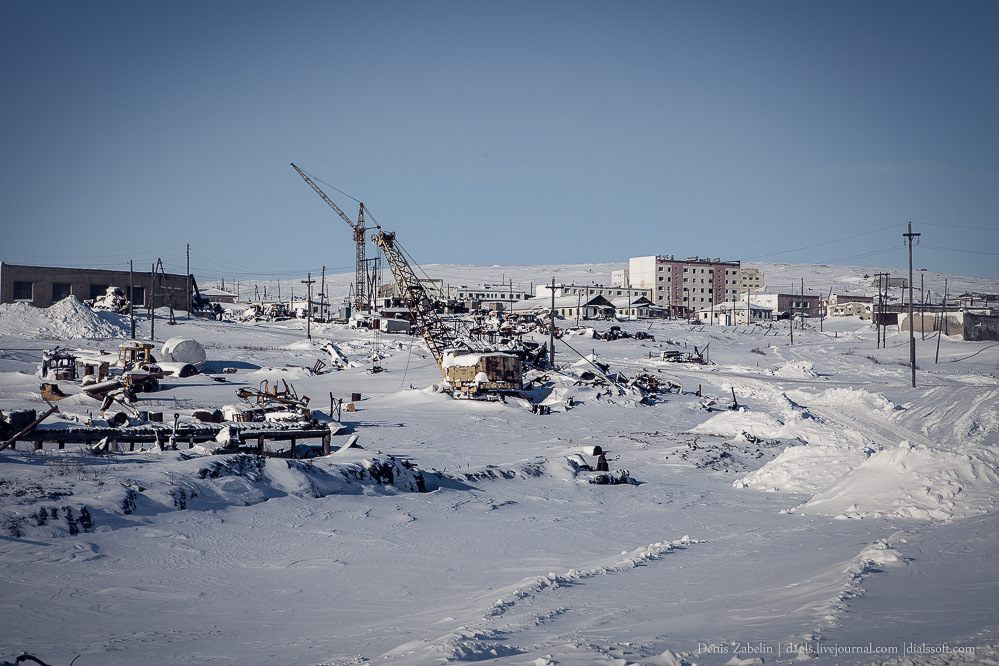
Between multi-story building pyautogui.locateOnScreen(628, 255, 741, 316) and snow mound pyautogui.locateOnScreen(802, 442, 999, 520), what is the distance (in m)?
135

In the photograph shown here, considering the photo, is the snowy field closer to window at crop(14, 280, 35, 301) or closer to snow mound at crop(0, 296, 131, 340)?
snow mound at crop(0, 296, 131, 340)

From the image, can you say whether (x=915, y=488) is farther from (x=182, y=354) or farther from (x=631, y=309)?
(x=631, y=309)

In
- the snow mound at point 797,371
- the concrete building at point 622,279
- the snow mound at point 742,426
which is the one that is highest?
the concrete building at point 622,279

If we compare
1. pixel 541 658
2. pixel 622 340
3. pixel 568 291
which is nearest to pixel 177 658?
pixel 541 658

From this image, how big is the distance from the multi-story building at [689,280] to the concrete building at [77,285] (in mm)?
96961

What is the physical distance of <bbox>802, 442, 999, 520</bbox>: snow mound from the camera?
13586mm

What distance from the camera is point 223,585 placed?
954 centimetres

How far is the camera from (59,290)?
77500 millimetres

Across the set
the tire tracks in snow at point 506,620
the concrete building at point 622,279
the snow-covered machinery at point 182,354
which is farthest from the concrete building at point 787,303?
the tire tracks in snow at point 506,620

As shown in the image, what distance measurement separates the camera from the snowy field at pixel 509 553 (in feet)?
23.5

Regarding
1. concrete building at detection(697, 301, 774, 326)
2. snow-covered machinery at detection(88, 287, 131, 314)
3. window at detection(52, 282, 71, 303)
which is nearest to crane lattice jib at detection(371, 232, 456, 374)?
snow-covered machinery at detection(88, 287, 131, 314)

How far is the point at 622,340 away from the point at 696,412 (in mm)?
34967

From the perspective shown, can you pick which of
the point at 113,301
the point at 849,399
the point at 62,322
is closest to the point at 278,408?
the point at 849,399

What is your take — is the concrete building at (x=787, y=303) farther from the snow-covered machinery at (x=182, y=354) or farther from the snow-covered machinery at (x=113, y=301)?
the snow-covered machinery at (x=182, y=354)
